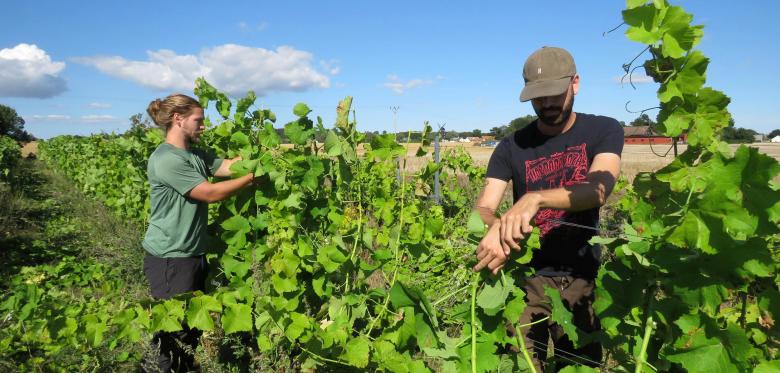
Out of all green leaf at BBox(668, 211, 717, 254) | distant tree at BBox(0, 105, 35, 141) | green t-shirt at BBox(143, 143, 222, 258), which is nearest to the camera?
green leaf at BBox(668, 211, 717, 254)

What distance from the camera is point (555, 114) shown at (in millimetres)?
2240

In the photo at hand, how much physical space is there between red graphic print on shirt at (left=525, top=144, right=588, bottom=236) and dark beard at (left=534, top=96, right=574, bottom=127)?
0.14 meters

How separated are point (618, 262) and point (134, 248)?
21.5ft

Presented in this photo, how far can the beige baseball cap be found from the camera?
2119 millimetres

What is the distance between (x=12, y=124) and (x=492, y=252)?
9609 centimetres

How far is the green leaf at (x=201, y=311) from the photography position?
6.97ft

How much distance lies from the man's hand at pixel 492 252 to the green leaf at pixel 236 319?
3.94 ft

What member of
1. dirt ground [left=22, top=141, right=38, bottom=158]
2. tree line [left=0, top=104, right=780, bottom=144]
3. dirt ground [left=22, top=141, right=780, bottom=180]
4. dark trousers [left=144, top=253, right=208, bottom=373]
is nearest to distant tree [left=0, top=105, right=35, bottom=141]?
tree line [left=0, top=104, right=780, bottom=144]

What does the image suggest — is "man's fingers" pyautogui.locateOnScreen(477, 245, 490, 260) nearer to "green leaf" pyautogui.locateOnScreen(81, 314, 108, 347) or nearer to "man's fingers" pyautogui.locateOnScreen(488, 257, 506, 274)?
"man's fingers" pyautogui.locateOnScreen(488, 257, 506, 274)

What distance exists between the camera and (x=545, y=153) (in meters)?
2.35

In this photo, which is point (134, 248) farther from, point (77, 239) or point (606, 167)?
point (606, 167)

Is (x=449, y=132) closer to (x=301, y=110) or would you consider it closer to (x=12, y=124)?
(x=301, y=110)

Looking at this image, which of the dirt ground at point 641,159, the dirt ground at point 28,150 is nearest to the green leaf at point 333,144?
the dirt ground at point 641,159

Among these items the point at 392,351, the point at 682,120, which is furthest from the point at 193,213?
the point at 682,120
